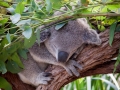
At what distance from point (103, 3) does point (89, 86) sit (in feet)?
6.58

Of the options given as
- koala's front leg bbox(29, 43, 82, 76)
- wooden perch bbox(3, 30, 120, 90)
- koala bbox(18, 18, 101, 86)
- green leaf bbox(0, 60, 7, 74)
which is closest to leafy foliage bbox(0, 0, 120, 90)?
green leaf bbox(0, 60, 7, 74)

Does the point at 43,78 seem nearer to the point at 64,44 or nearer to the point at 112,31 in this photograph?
the point at 64,44

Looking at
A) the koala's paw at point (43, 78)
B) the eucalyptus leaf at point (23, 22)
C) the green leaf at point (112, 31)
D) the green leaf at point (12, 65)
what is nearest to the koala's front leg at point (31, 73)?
the koala's paw at point (43, 78)

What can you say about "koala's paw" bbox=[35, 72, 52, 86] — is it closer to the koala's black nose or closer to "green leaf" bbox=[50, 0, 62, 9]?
the koala's black nose

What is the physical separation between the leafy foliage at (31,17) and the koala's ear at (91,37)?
14 centimetres

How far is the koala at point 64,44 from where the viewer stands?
201cm

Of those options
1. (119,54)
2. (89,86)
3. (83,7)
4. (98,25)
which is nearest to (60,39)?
(98,25)

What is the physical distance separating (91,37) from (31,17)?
687 millimetres

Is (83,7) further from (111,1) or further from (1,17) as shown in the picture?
(1,17)

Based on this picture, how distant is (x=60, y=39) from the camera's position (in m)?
2.04

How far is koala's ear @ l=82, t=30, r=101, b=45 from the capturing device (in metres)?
1.96

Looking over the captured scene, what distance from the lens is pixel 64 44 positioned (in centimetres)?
202

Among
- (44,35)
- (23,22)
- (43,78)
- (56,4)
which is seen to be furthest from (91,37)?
(23,22)

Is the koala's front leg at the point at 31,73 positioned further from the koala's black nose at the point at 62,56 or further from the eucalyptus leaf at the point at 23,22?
the eucalyptus leaf at the point at 23,22
